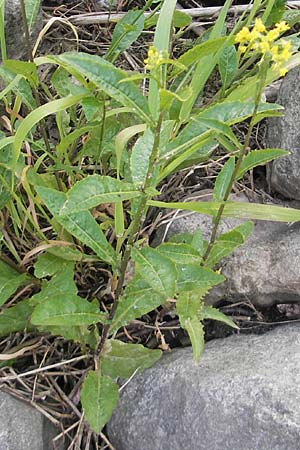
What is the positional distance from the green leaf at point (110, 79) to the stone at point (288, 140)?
Answer: 781 millimetres

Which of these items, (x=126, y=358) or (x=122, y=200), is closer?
(x=122, y=200)

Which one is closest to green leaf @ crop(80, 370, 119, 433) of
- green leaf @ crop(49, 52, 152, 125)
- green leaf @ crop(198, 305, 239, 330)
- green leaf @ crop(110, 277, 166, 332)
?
green leaf @ crop(110, 277, 166, 332)

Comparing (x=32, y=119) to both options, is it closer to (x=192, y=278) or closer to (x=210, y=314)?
(x=192, y=278)

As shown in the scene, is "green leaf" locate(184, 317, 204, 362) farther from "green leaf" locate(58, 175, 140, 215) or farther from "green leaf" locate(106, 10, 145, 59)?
"green leaf" locate(106, 10, 145, 59)

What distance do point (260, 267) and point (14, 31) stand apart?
93 cm

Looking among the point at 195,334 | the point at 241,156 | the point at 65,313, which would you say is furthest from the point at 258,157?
the point at 65,313

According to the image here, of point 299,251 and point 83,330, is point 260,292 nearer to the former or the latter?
point 299,251

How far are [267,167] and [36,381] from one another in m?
0.87

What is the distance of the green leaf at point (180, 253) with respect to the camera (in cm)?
120

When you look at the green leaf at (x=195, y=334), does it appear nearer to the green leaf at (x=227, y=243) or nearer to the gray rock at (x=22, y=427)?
the green leaf at (x=227, y=243)

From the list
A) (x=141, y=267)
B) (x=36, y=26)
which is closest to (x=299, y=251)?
(x=141, y=267)

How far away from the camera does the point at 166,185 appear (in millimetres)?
1688

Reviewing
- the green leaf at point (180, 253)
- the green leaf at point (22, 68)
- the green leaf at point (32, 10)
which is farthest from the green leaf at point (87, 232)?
the green leaf at point (32, 10)

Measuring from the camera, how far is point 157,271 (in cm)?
109
